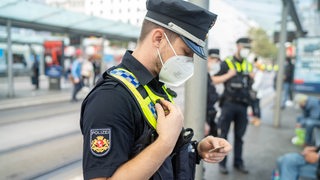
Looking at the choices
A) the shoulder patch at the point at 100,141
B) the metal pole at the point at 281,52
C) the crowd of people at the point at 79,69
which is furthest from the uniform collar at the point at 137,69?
the crowd of people at the point at 79,69

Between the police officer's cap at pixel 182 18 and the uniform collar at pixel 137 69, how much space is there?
0.56 feet

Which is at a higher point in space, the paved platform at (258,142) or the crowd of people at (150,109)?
the crowd of people at (150,109)

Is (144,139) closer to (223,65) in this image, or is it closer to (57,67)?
(223,65)

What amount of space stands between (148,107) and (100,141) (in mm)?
217

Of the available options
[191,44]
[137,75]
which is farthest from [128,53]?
[191,44]

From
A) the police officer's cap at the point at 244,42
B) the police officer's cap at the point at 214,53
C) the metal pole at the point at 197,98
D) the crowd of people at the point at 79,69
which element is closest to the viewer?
the metal pole at the point at 197,98

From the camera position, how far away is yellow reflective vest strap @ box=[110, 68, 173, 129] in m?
1.05

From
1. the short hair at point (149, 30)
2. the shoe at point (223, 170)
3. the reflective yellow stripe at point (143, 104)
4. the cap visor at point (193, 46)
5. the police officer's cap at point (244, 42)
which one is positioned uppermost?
the police officer's cap at point (244, 42)

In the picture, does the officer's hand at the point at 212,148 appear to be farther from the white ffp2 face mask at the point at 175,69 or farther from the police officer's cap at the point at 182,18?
the police officer's cap at the point at 182,18

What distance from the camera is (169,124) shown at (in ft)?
3.38

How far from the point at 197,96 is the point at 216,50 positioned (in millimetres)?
1717

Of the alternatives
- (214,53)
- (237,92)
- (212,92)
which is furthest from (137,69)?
(237,92)

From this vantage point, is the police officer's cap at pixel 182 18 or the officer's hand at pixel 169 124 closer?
the officer's hand at pixel 169 124

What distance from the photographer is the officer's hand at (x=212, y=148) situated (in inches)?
54.9
